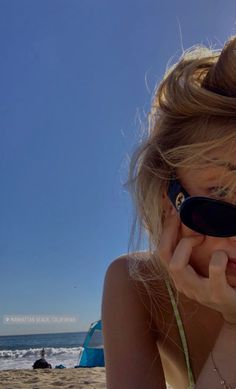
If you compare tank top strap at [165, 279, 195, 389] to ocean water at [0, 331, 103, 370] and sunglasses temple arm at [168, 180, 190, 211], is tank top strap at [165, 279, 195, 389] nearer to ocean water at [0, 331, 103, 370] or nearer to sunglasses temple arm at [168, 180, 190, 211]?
sunglasses temple arm at [168, 180, 190, 211]

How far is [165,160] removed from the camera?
1.86 m

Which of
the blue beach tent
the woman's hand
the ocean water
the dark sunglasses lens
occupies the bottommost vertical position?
the ocean water

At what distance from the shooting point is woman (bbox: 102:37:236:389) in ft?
5.52

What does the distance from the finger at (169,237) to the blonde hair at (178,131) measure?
9cm

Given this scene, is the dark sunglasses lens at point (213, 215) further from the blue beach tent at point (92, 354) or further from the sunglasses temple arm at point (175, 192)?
the blue beach tent at point (92, 354)

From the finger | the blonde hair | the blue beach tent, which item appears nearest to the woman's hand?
the finger

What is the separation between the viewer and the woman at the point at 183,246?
1683mm

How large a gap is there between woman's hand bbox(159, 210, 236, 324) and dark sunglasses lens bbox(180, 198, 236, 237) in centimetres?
8

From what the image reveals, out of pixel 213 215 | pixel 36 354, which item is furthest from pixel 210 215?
pixel 36 354

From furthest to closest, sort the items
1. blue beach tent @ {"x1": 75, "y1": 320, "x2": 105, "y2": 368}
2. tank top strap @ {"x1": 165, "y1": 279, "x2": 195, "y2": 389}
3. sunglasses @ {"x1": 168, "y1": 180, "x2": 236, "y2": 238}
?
blue beach tent @ {"x1": 75, "y1": 320, "x2": 105, "y2": 368} → tank top strap @ {"x1": 165, "y1": 279, "x2": 195, "y2": 389} → sunglasses @ {"x1": 168, "y1": 180, "x2": 236, "y2": 238}

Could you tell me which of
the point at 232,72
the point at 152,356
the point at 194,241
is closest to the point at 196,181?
the point at 194,241

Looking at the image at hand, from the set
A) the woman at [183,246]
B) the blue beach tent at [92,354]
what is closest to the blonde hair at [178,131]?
the woman at [183,246]

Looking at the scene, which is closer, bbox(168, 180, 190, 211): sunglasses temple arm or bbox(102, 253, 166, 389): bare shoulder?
bbox(168, 180, 190, 211): sunglasses temple arm

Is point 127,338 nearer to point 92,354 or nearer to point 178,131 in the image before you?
point 178,131
